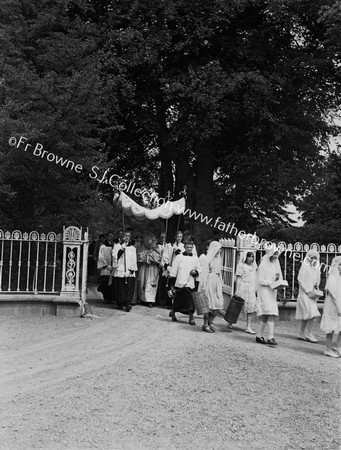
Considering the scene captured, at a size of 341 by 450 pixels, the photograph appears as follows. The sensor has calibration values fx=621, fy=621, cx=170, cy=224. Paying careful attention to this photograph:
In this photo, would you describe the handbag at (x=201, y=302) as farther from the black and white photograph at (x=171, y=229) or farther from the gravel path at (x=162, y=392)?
the gravel path at (x=162, y=392)

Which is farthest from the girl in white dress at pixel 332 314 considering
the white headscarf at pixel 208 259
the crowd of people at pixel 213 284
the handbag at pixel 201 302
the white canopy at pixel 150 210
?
the white canopy at pixel 150 210

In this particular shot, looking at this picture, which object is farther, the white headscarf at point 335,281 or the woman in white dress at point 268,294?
the woman in white dress at point 268,294

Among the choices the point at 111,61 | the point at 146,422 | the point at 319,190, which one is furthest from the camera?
the point at 319,190

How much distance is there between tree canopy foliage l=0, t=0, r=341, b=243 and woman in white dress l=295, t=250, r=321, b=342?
5803mm

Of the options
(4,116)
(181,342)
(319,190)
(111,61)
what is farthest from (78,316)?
(319,190)

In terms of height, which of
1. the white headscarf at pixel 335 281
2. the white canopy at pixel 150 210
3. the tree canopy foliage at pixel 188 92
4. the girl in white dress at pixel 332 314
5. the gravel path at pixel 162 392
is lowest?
the gravel path at pixel 162 392

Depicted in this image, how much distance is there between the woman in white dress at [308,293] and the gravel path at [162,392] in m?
0.82

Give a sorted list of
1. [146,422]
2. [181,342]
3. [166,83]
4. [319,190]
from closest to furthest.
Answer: [146,422] < [181,342] < [166,83] < [319,190]

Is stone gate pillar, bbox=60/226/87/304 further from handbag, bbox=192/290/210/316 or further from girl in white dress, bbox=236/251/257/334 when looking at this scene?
girl in white dress, bbox=236/251/257/334

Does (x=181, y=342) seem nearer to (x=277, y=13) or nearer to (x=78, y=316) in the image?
(x=78, y=316)

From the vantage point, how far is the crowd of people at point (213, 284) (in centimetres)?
1089

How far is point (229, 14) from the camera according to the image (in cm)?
1956

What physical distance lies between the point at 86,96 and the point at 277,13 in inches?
316

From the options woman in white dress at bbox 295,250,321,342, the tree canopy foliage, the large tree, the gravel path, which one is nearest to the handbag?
the gravel path
